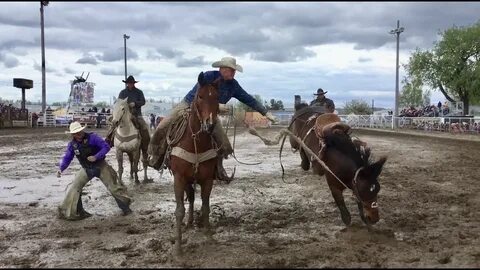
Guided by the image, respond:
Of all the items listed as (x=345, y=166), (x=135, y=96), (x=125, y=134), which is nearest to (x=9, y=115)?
(x=135, y=96)

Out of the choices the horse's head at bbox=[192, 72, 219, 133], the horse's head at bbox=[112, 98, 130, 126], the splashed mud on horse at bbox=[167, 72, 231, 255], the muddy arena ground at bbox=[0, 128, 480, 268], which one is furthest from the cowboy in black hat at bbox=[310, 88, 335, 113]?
the horse's head at bbox=[192, 72, 219, 133]

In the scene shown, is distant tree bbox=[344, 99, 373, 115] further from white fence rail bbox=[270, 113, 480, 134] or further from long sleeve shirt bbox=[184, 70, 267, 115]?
long sleeve shirt bbox=[184, 70, 267, 115]

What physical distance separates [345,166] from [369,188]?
1.69ft

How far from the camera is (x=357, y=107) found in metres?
73.9

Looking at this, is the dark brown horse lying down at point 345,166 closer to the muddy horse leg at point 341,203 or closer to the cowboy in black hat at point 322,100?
the muddy horse leg at point 341,203

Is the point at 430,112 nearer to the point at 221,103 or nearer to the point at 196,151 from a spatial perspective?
the point at 221,103

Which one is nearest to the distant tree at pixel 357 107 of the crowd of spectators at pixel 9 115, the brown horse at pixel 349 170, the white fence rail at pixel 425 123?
the white fence rail at pixel 425 123

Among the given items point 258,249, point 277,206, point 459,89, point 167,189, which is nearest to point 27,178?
point 167,189

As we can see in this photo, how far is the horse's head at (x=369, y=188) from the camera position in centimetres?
643

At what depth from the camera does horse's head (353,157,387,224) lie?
6.43 m

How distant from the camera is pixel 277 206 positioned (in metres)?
8.80

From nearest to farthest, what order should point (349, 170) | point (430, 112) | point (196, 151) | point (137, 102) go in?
point (196, 151) < point (349, 170) < point (137, 102) < point (430, 112)

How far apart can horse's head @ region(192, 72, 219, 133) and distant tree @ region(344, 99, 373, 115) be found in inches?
2636

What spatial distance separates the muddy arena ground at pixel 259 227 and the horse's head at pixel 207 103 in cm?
143
